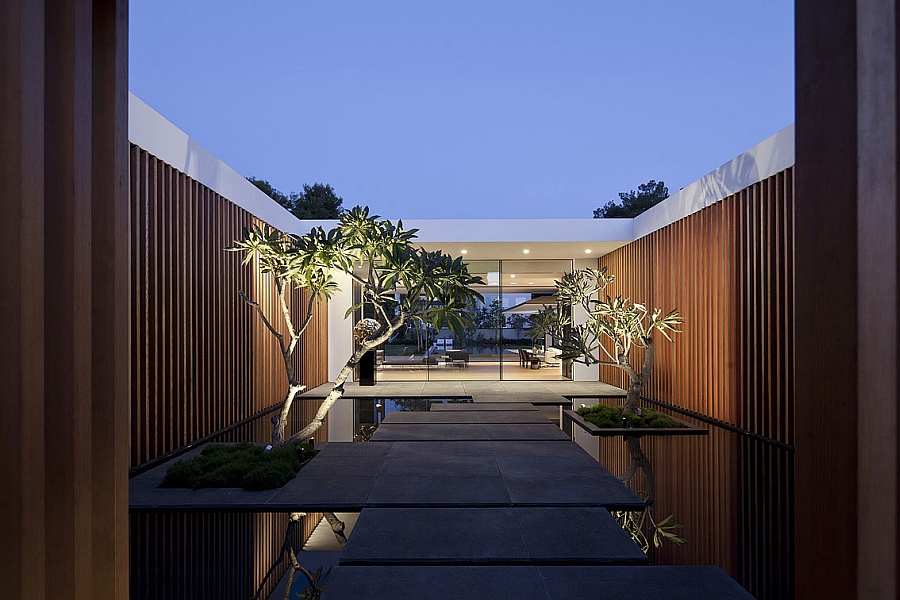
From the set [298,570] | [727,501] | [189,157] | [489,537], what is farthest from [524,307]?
[298,570]

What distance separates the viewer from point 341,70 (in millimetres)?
103125

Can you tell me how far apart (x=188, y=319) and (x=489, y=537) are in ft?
16.9

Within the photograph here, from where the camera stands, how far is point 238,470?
532 centimetres

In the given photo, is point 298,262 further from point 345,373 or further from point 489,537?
point 489,537

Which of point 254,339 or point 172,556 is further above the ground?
point 254,339

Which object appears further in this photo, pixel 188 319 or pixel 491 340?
pixel 491 340

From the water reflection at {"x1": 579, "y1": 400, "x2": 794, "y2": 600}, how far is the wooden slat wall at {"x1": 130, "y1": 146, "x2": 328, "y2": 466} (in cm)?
385

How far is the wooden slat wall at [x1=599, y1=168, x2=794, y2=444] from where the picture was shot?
7.13 m

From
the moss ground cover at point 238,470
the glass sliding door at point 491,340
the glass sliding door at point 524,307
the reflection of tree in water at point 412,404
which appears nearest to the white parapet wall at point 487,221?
the glass sliding door at point 524,307
